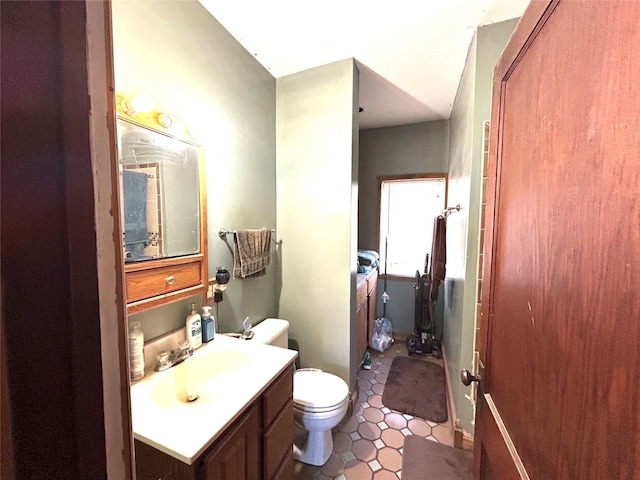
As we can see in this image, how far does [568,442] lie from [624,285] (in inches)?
12.1

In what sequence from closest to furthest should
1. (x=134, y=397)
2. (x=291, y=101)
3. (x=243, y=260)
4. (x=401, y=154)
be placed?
1. (x=134, y=397)
2. (x=243, y=260)
3. (x=291, y=101)
4. (x=401, y=154)

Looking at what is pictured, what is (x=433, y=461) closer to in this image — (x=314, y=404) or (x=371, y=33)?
(x=314, y=404)

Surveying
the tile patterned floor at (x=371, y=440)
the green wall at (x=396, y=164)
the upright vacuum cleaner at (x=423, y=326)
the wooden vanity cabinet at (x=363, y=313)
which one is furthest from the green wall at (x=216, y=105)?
the upright vacuum cleaner at (x=423, y=326)

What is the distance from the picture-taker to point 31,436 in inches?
12.3

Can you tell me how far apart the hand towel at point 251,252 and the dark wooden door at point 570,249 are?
4.13ft

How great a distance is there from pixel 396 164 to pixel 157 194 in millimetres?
2660

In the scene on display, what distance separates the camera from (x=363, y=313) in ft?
→ 8.07

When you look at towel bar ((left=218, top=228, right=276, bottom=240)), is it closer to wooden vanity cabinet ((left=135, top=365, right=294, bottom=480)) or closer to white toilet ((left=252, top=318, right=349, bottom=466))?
white toilet ((left=252, top=318, right=349, bottom=466))

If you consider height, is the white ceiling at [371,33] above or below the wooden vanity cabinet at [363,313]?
above

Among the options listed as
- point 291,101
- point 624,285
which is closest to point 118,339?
point 624,285

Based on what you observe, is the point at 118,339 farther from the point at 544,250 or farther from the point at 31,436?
the point at 544,250

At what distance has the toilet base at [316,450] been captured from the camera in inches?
61.1

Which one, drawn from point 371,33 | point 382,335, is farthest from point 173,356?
point 382,335

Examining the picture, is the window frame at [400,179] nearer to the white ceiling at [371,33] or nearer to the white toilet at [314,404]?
the white ceiling at [371,33]
